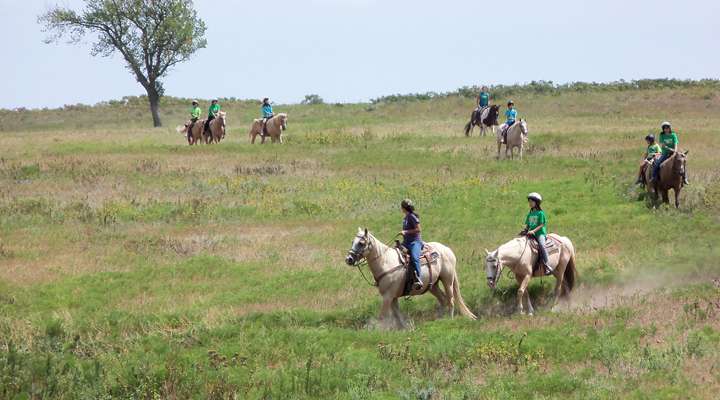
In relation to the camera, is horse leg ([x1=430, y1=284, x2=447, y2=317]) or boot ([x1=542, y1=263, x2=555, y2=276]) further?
boot ([x1=542, y1=263, x2=555, y2=276])

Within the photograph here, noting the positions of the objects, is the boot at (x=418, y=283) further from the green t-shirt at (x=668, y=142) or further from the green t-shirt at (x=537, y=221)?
the green t-shirt at (x=668, y=142)

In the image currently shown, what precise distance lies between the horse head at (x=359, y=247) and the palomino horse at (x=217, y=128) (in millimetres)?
29762

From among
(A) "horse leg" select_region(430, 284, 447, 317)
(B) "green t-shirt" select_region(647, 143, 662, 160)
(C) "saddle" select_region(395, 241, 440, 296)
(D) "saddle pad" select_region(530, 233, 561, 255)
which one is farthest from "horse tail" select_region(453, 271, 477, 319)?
(B) "green t-shirt" select_region(647, 143, 662, 160)

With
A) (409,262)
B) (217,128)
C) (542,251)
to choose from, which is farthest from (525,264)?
(217,128)

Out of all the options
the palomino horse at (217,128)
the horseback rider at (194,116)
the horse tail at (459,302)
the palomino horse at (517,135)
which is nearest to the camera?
the horse tail at (459,302)

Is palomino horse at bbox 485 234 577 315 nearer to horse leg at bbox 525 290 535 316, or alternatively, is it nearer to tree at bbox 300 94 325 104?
horse leg at bbox 525 290 535 316

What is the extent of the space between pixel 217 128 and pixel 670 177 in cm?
2577

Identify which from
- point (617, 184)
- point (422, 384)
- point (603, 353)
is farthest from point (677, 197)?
point (422, 384)

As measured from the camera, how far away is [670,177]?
27.4 m

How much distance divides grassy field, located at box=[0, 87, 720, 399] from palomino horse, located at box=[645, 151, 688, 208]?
680mm

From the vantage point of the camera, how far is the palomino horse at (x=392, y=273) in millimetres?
18531

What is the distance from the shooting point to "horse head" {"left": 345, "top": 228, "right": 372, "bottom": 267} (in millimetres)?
18047

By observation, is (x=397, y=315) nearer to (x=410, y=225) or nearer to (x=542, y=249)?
(x=410, y=225)

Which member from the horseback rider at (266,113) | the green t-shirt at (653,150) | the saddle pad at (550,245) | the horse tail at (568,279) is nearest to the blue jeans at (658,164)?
the green t-shirt at (653,150)
